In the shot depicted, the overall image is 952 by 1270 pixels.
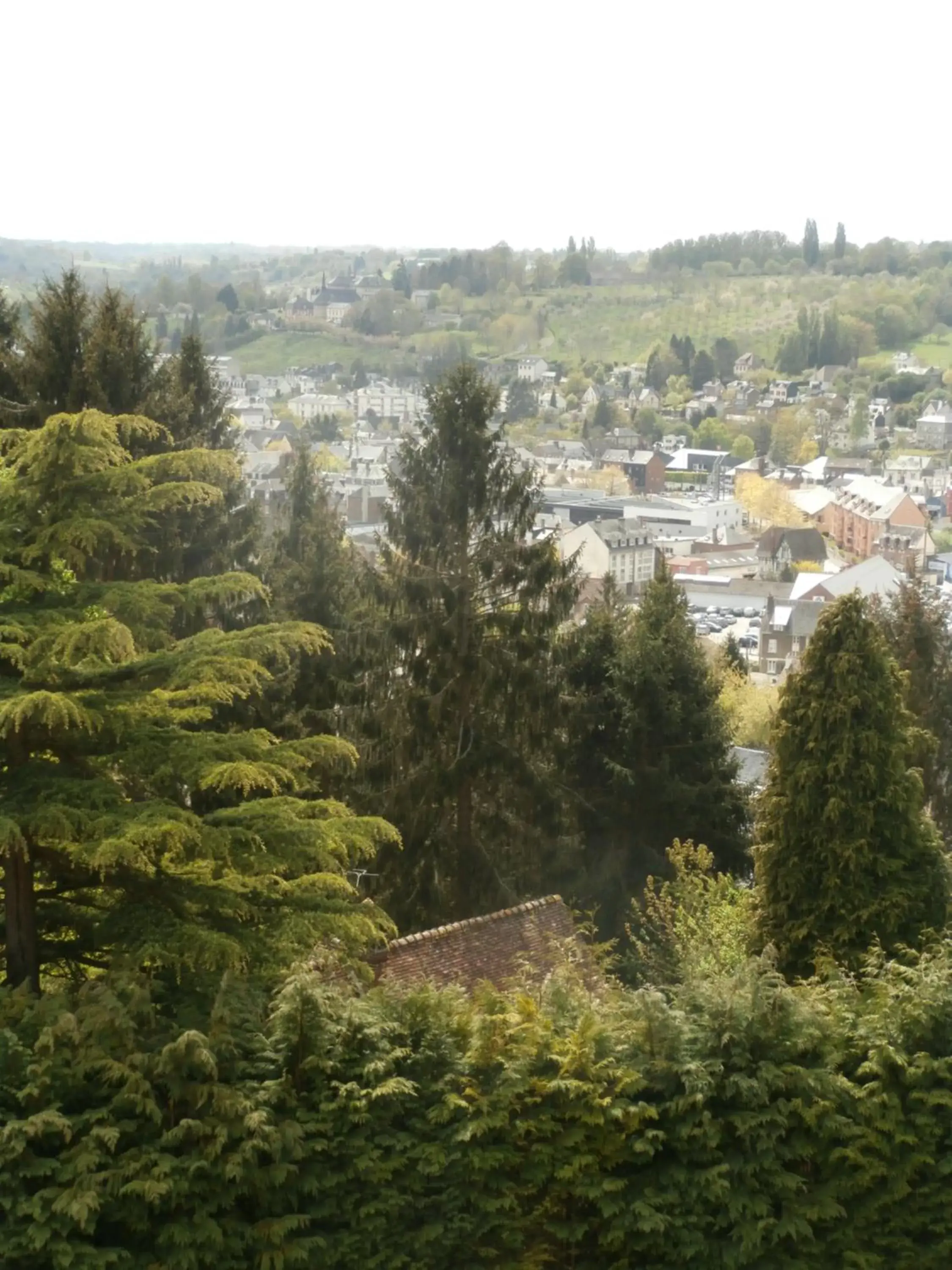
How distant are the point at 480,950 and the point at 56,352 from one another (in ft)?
22.5

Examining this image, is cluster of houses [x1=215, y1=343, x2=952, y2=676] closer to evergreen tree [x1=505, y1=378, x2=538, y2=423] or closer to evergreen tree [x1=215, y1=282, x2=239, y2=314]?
evergreen tree [x1=505, y1=378, x2=538, y2=423]

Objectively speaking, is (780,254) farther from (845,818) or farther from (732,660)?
(845,818)

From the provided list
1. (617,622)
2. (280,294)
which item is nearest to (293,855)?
(617,622)

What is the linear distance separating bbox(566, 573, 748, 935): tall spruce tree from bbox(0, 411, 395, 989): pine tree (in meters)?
8.54

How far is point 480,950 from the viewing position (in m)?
9.67

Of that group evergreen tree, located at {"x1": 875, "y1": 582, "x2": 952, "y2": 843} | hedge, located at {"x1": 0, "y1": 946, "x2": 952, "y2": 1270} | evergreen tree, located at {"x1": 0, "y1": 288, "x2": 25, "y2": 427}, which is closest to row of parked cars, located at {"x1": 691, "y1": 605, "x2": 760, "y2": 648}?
evergreen tree, located at {"x1": 875, "y1": 582, "x2": 952, "y2": 843}

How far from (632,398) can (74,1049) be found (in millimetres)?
124840

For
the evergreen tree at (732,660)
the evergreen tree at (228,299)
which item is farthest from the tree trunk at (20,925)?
the evergreen tree at (228,299)

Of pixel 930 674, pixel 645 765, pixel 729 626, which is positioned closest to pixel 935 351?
pixel 729 626

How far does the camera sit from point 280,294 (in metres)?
152

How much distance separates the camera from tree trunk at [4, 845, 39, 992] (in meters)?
6.91

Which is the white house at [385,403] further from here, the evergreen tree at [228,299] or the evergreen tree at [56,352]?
the evergreen tree at [56,352]

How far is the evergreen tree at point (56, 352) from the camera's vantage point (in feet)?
41.7

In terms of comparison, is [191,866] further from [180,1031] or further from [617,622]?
[617,622]
